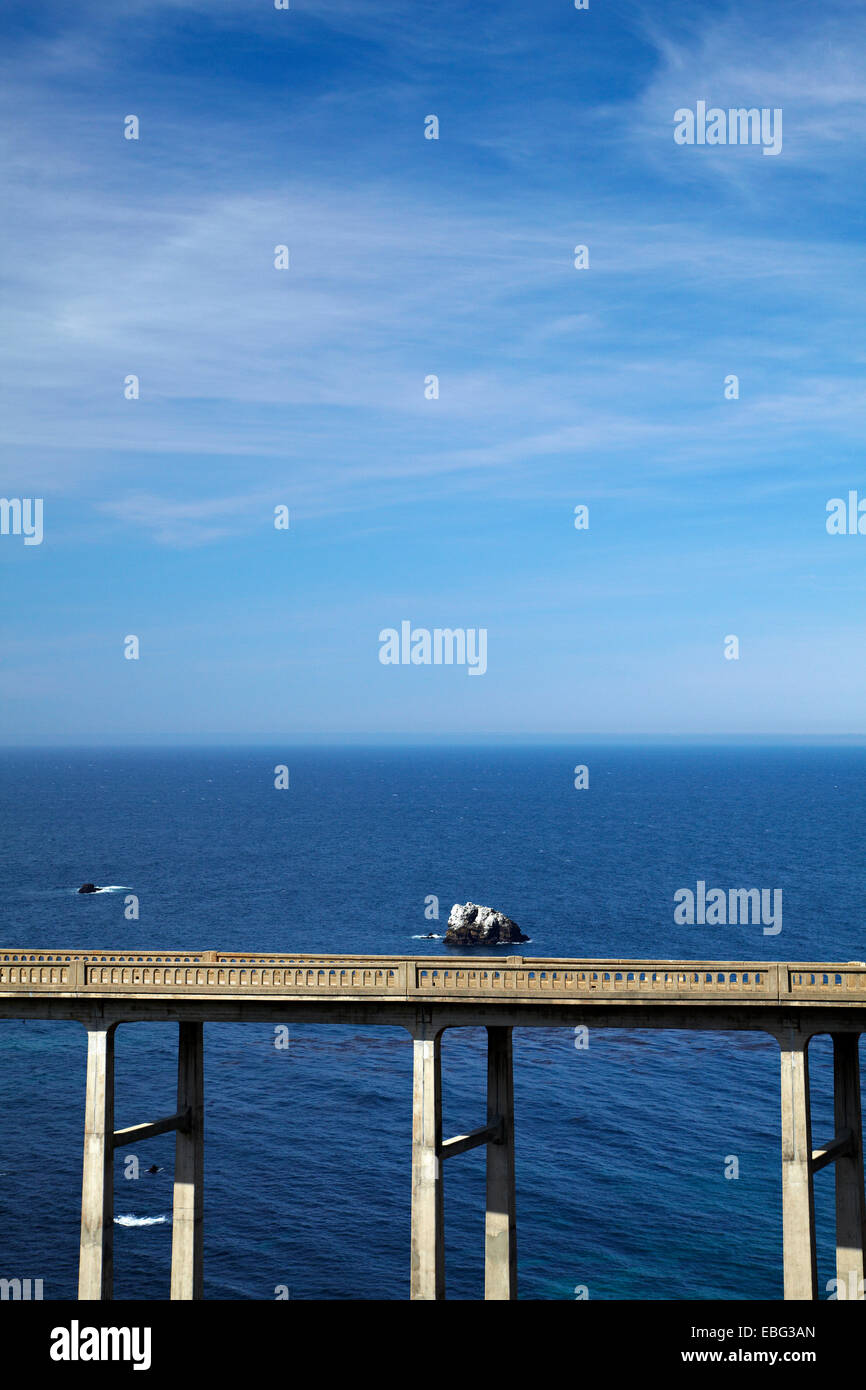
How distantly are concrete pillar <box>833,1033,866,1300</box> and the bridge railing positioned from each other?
4.26 m

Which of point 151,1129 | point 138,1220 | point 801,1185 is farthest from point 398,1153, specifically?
point 801,1185

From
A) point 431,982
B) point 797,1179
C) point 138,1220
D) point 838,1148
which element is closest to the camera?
point 797,1179

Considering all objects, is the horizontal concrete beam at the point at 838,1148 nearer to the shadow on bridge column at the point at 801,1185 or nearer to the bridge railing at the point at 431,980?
the shadow on bridge column at the point at 801,1185

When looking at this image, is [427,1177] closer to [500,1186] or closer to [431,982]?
[500,1186]

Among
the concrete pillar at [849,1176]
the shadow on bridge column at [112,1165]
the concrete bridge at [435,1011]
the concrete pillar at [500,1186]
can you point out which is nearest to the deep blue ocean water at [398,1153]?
the concrete pillar at [500,1186]

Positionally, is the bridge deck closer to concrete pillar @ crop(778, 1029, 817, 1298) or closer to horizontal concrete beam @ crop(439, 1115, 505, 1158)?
concrete pillar @ crop(778, 1029, 817, 1298)

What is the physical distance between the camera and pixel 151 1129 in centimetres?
4516

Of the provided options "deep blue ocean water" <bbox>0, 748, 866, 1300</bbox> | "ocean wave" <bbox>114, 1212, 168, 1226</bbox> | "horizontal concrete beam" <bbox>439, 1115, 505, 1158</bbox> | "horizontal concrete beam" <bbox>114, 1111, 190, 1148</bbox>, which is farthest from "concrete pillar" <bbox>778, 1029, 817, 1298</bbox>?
"ocean wave" <bbox>114, 1212, 168, 1226</bbox>

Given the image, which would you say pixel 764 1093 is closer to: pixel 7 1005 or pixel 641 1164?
pixel 641 1164

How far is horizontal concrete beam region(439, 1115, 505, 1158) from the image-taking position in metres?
43.2

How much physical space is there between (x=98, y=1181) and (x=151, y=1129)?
282 cm

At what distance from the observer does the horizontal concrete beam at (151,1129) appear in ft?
144

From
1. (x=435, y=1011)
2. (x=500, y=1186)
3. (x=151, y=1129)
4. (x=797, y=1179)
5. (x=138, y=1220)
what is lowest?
(x=138, y=1220)
